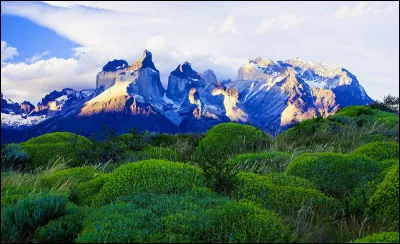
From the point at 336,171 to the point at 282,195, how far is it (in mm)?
1588

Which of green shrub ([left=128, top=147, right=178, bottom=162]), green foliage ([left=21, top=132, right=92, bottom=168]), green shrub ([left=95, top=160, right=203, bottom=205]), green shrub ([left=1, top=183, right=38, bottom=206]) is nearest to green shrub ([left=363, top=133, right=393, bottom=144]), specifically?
green shrub ([left=128, top=147, right=178, bottom=162])

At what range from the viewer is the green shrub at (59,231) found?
14.2ft

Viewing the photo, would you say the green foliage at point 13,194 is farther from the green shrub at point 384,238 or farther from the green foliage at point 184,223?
the green shrub at point 384,238

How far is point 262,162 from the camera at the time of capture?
28.3ft

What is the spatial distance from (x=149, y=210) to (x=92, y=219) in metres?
0.75

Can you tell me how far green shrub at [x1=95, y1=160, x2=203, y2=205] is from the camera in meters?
5.94

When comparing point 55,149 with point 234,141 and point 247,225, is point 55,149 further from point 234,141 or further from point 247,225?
point 247,225

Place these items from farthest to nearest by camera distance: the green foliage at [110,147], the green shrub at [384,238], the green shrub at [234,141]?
the green shrub at [234,141]
the green foliage at [110,147]
the green shrub at [384,238]

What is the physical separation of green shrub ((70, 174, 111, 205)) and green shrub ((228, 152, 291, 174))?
2689 mm

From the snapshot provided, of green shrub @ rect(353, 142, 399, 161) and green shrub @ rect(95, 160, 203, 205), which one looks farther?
green shrub @ rect(353, 142, 399, 161)

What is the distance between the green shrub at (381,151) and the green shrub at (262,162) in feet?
5.43

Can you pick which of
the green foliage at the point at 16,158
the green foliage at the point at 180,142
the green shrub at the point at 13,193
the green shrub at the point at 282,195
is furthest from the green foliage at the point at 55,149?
the green shrub at the point at 282,195

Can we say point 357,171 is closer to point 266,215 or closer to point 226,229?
point 266,215

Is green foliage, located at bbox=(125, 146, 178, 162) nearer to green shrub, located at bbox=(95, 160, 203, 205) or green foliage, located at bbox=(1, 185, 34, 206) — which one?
green shrub, located at bbox=(95, 160, 203, 205)
